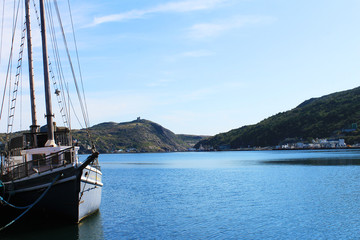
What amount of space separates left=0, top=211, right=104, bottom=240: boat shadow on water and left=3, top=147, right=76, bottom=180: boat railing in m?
3.68

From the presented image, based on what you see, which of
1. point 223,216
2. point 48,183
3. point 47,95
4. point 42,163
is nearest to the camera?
point 48,183

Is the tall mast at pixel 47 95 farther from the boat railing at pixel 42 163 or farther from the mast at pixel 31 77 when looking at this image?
the mast at pixel 31 77

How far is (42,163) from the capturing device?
1120 inches

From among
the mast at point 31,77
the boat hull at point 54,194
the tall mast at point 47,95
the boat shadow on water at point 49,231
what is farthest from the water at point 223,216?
the mast at point 31,77

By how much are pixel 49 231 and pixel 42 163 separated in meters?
4.98

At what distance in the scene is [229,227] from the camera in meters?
30.1

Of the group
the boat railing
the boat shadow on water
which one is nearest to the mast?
the boat railing

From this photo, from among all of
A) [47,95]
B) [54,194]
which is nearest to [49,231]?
[54,194]

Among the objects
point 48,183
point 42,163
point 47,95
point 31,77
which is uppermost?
point 31,77

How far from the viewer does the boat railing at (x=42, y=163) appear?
2742 centimetres

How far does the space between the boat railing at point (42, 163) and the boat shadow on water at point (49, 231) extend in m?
3.68

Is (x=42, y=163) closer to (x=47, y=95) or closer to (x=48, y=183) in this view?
(x=48, y=183)

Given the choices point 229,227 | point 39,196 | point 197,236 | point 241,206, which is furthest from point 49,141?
point 241,206

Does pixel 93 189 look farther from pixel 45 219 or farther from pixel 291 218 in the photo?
pixel 291 218
